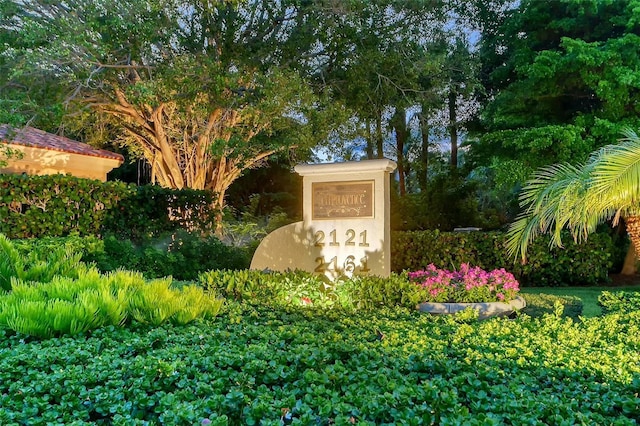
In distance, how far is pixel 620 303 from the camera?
17.9 feet

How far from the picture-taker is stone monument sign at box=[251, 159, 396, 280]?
6.83 meters

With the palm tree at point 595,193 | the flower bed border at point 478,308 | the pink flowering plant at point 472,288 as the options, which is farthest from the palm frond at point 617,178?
the flower bed border at point 478,308

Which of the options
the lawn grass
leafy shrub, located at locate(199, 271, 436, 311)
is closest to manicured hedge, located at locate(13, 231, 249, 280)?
leafy shrub, located at locate(199, 271, 436, 311)

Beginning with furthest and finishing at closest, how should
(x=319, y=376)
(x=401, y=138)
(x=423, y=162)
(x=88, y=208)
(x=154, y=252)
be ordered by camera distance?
(x=401, y=138)
(x=423, y=162)
(x=88, y=208)
(x=154, y=252)
(x=319, y=376)

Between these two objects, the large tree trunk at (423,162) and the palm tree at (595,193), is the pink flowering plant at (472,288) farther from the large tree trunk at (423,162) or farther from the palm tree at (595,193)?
the large tree trunk at (423,162)

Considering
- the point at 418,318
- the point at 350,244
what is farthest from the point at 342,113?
the point at 418,318

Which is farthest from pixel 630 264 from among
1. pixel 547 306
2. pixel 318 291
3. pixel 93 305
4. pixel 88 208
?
pixel 93 305

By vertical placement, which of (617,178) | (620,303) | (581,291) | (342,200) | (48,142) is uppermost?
(48,142)

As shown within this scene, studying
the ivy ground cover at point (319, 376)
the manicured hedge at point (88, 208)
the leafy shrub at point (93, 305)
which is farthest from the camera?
the manicured hedge at point (88, 208)

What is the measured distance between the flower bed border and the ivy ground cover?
1.86 meters

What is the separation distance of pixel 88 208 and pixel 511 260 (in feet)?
30.7

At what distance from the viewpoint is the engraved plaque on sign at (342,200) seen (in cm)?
691

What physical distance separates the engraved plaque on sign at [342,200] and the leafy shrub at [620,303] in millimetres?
2985

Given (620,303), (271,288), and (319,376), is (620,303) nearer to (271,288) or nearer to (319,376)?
(271,288)
